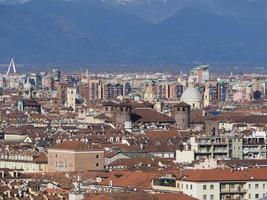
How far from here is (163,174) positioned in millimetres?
55719

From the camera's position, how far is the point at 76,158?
69.8 metres

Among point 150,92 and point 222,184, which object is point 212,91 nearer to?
point 150,92

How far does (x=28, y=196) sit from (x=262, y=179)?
9474 mm

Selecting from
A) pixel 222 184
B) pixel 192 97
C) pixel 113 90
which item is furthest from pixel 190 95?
pixel 222 184

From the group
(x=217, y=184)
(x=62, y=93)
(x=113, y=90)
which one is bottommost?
(x=217, y=184)

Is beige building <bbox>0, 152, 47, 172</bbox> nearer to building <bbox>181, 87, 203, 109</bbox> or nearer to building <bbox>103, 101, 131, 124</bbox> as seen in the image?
building <bbox>103, 101, 131, 124</bbox>

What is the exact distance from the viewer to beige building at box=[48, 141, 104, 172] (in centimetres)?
6900

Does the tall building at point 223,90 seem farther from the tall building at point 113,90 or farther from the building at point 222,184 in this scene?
the building at point 222,184

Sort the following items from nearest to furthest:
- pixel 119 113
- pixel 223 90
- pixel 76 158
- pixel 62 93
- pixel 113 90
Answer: pixel 76 158
pixel 119 113
pixel 62 93
pixel 223 90
pixel 113 90

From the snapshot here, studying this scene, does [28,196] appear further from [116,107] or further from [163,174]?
[116,107]

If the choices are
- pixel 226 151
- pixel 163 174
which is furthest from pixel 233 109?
pixel 163 174

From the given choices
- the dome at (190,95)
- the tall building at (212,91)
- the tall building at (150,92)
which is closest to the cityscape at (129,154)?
the dome at (190,95)

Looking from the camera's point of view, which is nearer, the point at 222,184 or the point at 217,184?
the point at 217,184

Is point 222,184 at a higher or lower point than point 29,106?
lower
